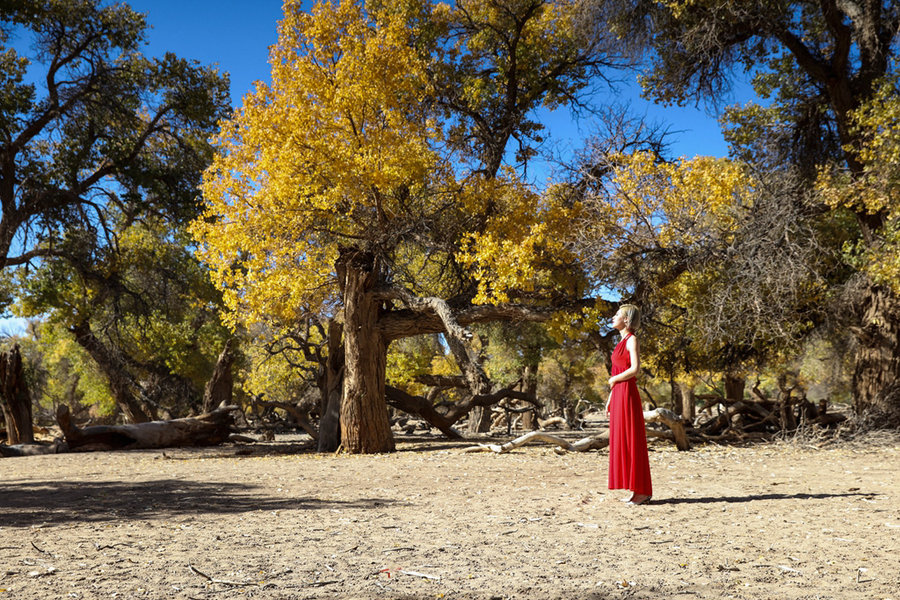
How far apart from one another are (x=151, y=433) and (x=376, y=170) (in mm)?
9141

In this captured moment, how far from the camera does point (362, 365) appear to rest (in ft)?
42.9

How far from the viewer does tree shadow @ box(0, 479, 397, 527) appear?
19.5 feet

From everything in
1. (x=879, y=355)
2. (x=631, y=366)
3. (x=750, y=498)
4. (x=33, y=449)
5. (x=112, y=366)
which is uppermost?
(x=112, y=366)

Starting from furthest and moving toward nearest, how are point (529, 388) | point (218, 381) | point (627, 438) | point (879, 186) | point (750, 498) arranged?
point (529, 388), point (218, 381), point (879, 186), point (750, 498), point (627, 438)

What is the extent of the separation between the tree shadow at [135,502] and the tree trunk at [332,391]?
591 centimetres

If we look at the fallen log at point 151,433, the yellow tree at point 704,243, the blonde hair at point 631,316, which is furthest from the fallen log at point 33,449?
the blonde hair at point 631,316

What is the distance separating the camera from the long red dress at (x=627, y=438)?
6.18 metres

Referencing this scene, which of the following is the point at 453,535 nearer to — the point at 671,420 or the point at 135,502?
the point at 135,502

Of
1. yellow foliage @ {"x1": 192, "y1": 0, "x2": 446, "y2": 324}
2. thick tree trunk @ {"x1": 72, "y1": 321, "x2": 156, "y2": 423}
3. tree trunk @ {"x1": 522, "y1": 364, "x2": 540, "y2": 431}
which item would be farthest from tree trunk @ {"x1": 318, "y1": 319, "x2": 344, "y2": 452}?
tree trunk @ {"x1": 522, "y1": 364, "x2": 540, "y2": 431}

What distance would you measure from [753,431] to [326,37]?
12388 mm

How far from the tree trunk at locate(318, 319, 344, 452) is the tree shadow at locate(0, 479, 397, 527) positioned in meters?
5.91

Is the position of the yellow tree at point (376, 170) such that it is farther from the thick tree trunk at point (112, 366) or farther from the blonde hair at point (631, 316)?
the thick tree trunk at point (112, 366)

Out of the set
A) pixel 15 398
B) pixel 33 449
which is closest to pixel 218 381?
pixel 33 449

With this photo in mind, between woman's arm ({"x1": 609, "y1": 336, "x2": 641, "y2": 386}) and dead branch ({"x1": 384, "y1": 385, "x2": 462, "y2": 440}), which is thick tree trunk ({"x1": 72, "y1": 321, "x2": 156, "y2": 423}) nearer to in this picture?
dead branch ({"x1": 384, "y1": 385, "x2": 462, "y2": 440})
